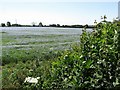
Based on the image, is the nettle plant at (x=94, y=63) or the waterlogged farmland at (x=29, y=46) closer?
the nettle plant at (x=94, y=63)

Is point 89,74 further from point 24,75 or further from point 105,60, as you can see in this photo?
point 24,75

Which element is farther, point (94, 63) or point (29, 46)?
point (29, 46)

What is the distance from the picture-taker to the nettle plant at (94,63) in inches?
182

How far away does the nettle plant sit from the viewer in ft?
15.2

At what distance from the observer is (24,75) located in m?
7.95

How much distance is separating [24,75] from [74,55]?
10.6 ft

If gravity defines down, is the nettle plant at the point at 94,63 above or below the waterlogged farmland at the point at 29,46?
above

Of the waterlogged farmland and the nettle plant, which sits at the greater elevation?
the nettle plant

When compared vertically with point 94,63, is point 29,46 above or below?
Answer: below

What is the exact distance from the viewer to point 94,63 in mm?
4797

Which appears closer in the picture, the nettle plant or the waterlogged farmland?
the nettle plant

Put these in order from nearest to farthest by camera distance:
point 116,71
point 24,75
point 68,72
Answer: point 116,71
point 68,72
point 24,75

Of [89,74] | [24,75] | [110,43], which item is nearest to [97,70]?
[89,74]

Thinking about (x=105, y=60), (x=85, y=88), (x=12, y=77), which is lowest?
(x=12, y=77)
